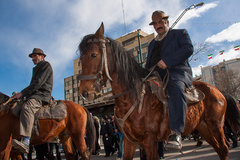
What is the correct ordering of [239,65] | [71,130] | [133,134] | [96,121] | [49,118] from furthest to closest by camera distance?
[239,65], [96,121], [71,130], [49,118], [133,134]

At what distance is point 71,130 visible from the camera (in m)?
5.53

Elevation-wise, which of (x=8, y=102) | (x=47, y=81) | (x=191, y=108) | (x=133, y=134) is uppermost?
(x=47, y=81)

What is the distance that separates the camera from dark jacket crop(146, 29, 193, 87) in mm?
3068

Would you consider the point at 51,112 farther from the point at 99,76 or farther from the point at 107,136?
the point at 107,136

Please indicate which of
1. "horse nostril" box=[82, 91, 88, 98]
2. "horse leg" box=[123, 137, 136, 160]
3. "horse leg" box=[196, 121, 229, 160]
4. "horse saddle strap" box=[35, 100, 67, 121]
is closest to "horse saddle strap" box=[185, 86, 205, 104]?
"horse leg" box=[196, 121, 229, 160]

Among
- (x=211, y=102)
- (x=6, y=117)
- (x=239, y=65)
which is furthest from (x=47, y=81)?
(x=239, y=65)

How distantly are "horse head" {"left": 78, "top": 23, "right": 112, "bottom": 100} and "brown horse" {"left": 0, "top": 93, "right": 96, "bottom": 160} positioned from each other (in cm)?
275

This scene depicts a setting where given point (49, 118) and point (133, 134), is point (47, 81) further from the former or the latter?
point (133, 134)

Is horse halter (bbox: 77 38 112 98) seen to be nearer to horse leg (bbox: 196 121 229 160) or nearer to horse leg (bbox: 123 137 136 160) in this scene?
horse leg (bbox: 123 137 136 160)

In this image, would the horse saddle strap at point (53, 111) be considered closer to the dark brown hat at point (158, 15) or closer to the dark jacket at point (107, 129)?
the dark brown hat at point (158, 15)

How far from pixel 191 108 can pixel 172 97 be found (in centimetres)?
76

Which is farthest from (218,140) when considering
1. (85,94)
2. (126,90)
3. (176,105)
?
(85,94)

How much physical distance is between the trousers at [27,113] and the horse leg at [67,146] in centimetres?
146

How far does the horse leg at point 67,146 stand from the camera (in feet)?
18.4
